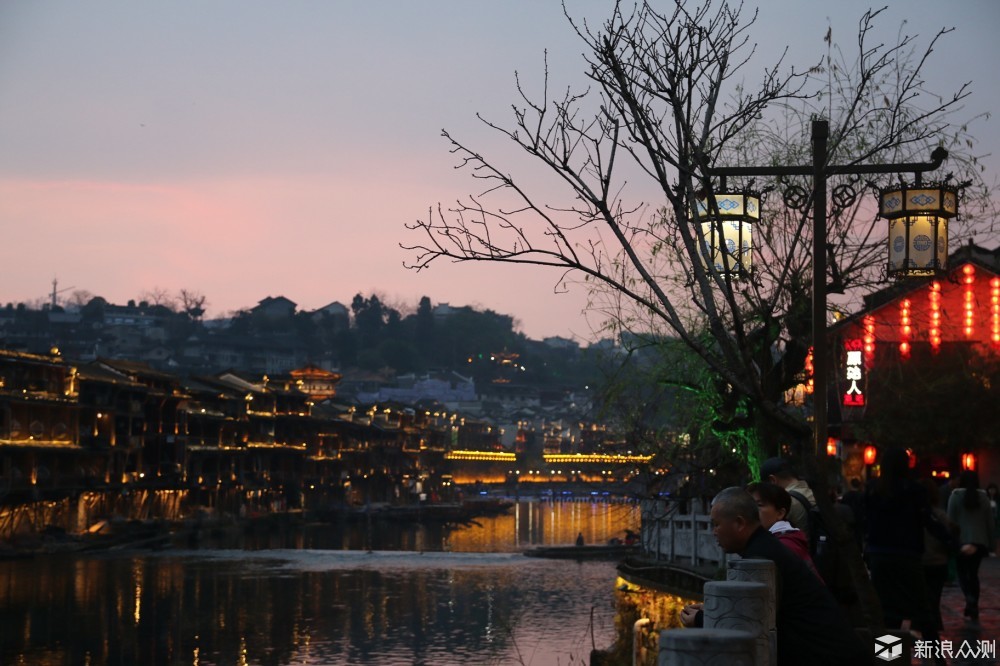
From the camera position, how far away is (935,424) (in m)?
31.2

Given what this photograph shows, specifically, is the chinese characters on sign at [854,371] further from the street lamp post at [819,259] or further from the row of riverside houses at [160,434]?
the row of riverside houses at [160,434]

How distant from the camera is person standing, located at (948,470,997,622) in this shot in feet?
43.6

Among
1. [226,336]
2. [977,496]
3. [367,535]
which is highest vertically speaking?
[226,336]

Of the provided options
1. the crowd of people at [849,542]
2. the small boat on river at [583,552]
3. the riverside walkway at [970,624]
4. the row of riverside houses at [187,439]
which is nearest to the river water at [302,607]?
the small boat on river at [583,552]

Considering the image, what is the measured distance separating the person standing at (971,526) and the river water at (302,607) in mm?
5899

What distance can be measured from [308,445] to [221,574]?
51042 mm

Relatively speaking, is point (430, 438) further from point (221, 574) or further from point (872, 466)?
point (872, 466)

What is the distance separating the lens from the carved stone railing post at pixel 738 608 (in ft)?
15.3

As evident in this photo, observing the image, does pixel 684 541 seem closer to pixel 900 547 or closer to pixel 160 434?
pixel 900 547

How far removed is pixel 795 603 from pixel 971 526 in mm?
9040

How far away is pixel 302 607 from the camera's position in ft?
123

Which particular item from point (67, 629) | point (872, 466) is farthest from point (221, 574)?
point (872, 466)

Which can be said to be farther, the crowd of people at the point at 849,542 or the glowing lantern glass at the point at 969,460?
the glowing lantern glass at the point at 969,460

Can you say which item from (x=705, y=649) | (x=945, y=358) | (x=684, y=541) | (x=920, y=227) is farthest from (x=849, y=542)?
(x=945, y=358)
